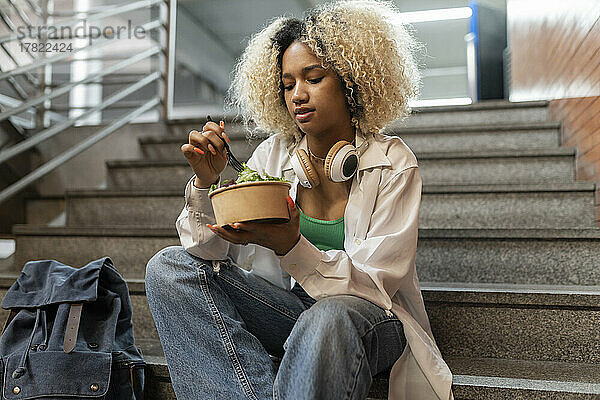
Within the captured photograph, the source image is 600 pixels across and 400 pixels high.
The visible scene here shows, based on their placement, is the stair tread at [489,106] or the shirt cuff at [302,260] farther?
the stair tread at [489,106]

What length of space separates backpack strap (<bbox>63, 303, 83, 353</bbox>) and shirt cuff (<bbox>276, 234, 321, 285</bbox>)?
0.51 m

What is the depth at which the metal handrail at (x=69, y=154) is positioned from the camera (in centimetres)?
225

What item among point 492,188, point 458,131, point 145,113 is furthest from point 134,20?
point 492,188

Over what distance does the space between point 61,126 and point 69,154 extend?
128 mm

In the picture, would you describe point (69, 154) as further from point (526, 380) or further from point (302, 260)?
point (526, 380)

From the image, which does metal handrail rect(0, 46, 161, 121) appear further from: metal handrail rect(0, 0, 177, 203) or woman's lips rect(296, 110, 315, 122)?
woman's lips rect(296, 110, 315, 122)

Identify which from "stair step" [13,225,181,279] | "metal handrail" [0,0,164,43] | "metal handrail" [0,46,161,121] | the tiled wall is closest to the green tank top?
"stair step" [13,225,181,279]

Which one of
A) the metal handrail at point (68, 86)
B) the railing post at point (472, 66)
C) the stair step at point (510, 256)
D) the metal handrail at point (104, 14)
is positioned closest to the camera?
the stair step at point (510, 256)

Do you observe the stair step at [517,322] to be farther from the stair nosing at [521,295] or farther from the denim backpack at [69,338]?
the denim backpack at [69,338]

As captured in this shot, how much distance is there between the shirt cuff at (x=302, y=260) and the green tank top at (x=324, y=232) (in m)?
0.20

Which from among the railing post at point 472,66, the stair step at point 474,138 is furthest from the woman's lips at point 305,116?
the railing post at point 472,66

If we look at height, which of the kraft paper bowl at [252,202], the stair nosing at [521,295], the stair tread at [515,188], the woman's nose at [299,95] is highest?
the woman's nose at [299,95]

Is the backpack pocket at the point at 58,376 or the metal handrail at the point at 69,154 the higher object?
the metal handrail at the point at 69,154

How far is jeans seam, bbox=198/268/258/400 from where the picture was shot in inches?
45.8
